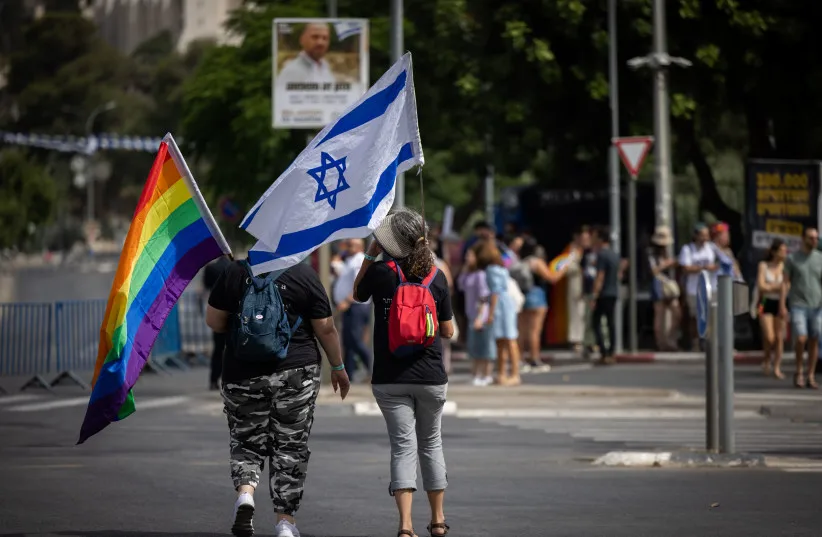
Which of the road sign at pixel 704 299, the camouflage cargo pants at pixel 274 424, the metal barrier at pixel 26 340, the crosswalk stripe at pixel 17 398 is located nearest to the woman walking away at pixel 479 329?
the crosswalk stripe at pixel 17 398

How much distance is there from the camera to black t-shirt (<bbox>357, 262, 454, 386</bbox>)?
28.9 feet

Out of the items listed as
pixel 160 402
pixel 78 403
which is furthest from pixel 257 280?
pixel 160 402

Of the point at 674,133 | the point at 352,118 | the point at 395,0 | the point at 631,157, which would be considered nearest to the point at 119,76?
the point at 674,133

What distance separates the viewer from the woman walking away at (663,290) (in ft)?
86.2

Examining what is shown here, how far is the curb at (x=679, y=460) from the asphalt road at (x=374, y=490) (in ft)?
0.76

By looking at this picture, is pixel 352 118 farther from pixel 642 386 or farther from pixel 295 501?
pixel 642 386

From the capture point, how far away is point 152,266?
920cm

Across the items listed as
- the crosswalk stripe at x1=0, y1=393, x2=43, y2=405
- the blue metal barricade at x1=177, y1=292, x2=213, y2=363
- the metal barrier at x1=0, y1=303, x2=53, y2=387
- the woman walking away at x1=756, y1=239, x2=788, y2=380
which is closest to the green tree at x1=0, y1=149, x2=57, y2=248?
the blue metal barricade at x1=177, y1=292, x2=213, y2=363

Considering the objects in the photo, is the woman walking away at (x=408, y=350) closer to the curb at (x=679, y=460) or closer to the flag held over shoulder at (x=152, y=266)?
the flag held over shoulder at (x=152, y=266)

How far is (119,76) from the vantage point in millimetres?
106000

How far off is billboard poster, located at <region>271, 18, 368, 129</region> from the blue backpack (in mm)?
10284

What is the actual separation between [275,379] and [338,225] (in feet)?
2.86

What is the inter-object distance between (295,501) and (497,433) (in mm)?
7121

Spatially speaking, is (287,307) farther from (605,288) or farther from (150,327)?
(605,288)
